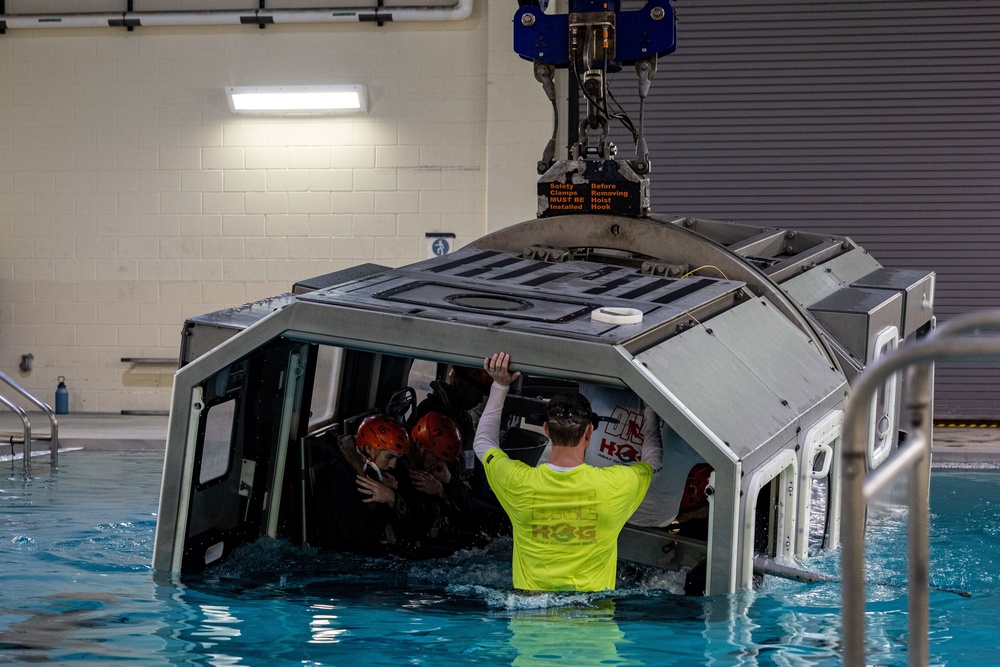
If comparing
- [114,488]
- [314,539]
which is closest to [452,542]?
[314,539]

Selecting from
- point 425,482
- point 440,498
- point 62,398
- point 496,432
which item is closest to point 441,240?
point 62,398

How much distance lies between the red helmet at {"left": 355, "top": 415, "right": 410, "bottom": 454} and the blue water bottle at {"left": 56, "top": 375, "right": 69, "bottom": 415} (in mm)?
7050

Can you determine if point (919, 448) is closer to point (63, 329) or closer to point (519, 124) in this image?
point (519, 124)

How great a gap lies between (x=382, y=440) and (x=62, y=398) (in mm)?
7159

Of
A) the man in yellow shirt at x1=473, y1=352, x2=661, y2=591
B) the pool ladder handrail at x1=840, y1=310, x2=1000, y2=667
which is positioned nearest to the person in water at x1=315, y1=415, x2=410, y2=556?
the man in yellow shirt at x1=473, y1=352, x2=661, y2=591

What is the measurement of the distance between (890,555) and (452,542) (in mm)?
2297

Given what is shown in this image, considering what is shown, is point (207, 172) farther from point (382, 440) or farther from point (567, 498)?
point (567, 498)

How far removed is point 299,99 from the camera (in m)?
11.0

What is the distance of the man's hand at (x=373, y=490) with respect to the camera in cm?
547

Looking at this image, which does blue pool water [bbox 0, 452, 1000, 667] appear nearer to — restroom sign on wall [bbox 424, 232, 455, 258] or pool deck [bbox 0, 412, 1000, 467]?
pool deck [bbox 0, 412, 1000, 467]

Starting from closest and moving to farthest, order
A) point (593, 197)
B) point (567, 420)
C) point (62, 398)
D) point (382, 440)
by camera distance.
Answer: point (567, 420) < point (382, 440) < point (593, 197) < point (62, 398)

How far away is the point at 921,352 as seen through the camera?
6.99 ft

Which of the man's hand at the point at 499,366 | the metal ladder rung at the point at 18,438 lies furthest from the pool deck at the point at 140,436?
the man's hand at the point at 499,366

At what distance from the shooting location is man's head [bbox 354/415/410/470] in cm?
539
